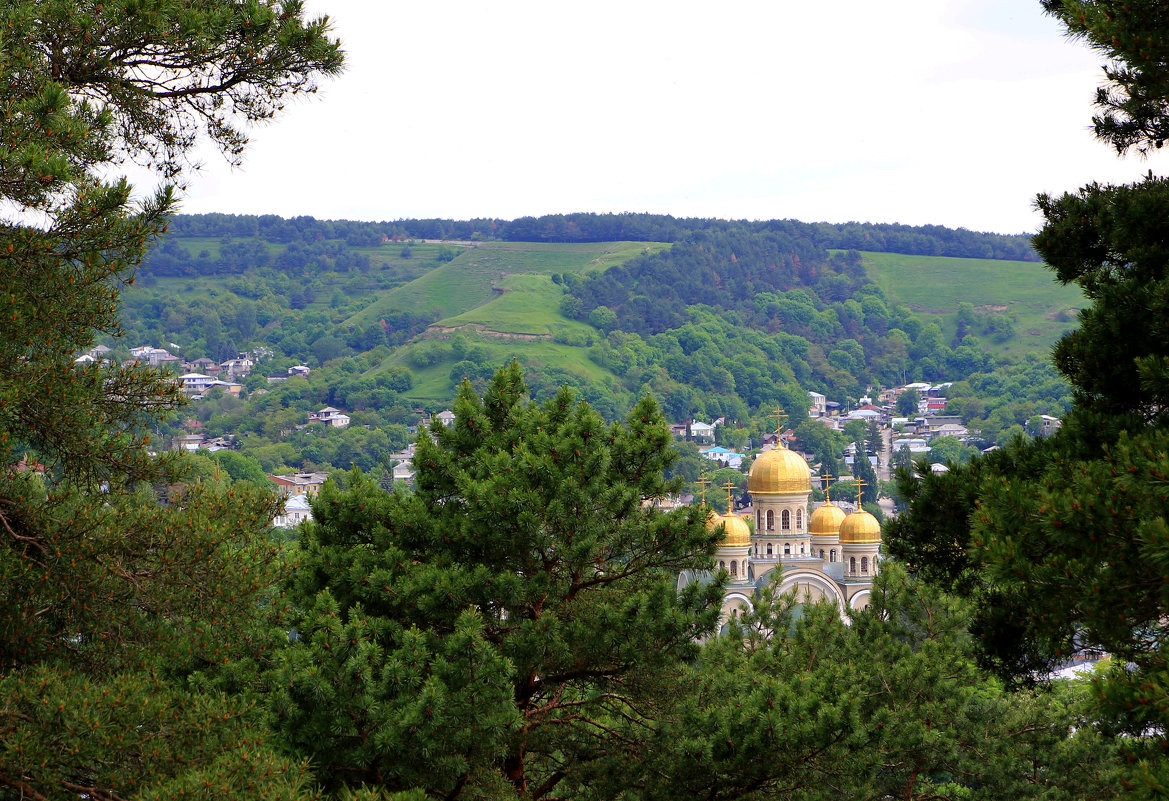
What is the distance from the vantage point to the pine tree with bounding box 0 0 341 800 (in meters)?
7.31

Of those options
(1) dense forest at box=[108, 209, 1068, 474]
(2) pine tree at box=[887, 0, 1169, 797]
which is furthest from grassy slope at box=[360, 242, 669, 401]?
(2) pine tree at box=[887, 0, 1169, 797]

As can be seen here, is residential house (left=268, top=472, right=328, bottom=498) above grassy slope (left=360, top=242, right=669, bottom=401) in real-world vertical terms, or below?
below

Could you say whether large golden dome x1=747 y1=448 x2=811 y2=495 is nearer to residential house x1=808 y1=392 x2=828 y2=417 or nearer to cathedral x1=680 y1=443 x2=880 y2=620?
cathedral x1=680 y1=443 x2=880 y2=620

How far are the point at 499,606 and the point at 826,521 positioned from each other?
35131mm

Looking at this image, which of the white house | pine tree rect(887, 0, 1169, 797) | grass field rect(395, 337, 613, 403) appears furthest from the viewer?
the white house

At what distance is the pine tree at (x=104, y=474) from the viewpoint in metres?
7.31

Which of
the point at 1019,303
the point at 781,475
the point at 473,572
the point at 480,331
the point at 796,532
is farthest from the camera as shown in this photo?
the point at 1019,303

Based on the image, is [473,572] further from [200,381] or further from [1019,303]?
[1019,303]

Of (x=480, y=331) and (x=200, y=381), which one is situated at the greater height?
(x=480, y=331)

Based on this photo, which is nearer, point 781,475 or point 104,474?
point 104,474

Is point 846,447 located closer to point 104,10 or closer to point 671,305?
point 671,305

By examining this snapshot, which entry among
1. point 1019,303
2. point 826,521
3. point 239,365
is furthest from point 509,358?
point 826,521

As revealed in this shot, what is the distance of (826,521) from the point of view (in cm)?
4462

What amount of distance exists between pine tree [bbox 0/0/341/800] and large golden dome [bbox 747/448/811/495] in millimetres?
36079
